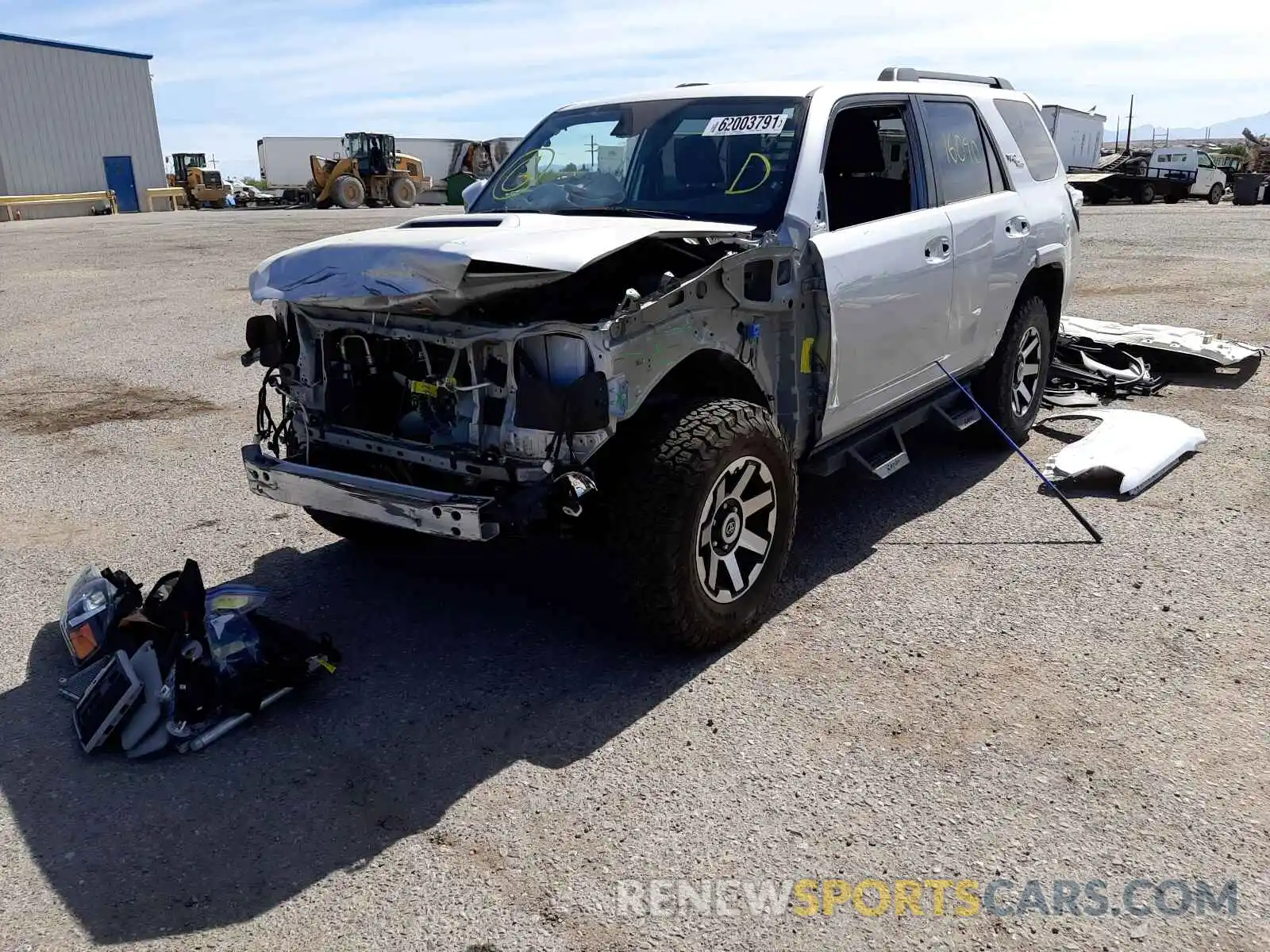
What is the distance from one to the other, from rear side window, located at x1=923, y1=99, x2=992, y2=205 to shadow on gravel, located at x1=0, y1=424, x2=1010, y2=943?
1791 millimetres

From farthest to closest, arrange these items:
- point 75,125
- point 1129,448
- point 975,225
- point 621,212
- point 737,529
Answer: point 75,125 → point 1129,448 → point 975,225 → point 621,212 → point 737,529

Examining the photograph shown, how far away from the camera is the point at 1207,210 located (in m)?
28.8

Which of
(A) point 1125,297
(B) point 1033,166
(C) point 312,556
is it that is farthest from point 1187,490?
(A) point 1125,297

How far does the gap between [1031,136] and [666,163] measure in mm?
2749

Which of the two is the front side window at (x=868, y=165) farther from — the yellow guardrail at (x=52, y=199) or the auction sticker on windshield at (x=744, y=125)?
the yellow guardrail at (x=52, y=199)

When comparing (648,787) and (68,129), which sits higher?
(68,129)

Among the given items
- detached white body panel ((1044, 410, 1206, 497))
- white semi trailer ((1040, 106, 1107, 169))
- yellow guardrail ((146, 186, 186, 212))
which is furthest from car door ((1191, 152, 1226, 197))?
yellow guardrail ((146, 186, 186, 212))

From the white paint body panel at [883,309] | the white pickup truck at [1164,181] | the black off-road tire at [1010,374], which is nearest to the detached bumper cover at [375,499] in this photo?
the white paint body panel at [883,309]

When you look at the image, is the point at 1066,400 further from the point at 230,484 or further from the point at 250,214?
the point at 250,214

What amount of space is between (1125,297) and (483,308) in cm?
1077

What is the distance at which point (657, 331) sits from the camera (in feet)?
11.2

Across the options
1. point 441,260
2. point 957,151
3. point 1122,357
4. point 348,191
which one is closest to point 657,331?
point 441,260

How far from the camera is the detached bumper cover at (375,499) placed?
3.21 m

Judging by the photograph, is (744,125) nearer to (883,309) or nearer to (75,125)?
(883,309)
